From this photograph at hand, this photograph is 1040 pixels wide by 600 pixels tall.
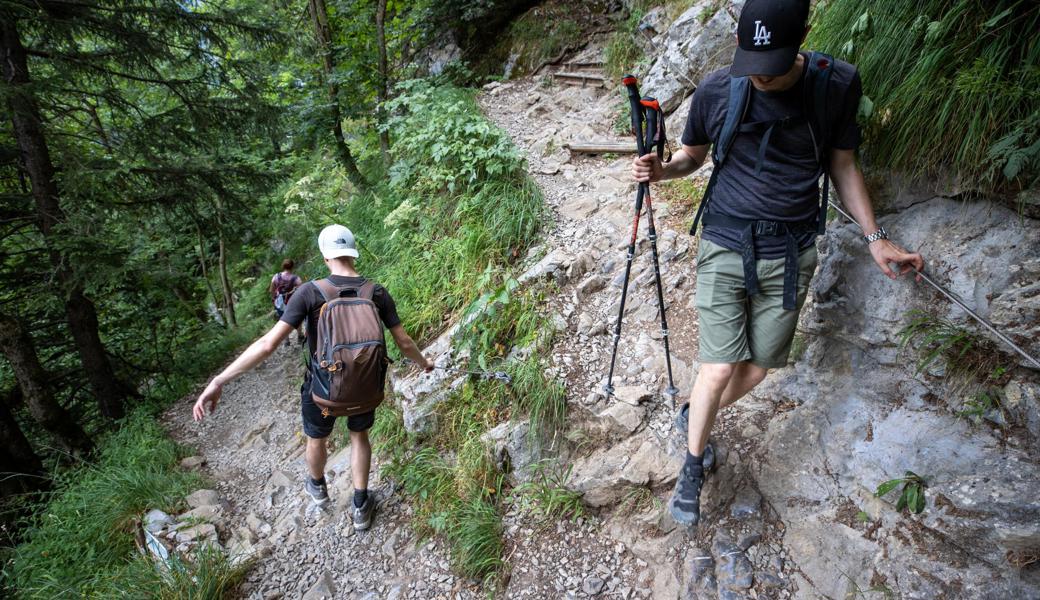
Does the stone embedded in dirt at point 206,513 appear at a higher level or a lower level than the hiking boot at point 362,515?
lower

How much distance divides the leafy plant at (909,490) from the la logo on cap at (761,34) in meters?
2.40

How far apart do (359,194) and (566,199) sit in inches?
206

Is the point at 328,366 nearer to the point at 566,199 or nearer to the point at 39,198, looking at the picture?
the point at 566,199

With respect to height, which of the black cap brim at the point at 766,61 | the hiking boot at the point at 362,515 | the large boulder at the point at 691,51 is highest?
the large boulder at the point at 691,51

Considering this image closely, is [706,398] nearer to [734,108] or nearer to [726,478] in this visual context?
[726,478]

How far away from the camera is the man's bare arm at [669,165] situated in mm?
2723

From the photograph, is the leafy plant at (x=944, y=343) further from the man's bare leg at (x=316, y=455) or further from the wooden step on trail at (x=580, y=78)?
the wooden step on trail at (x=580, y=78)

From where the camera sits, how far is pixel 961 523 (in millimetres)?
2383

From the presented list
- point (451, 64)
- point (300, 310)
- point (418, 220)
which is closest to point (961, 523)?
point (300, 310)

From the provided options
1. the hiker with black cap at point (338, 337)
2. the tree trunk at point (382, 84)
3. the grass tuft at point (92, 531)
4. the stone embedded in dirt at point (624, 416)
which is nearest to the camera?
the hiker with black cap at point (338, 337)

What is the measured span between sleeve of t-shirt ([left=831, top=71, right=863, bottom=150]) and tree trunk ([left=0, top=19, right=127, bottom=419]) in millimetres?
8031

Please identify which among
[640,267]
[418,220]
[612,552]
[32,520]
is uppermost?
[418,220]

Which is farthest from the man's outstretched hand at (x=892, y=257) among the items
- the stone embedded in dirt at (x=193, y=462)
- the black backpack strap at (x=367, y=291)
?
the stone embedded in dirt at (x=193, y=462)

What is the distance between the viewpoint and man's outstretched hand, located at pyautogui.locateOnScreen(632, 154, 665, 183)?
2.71m
